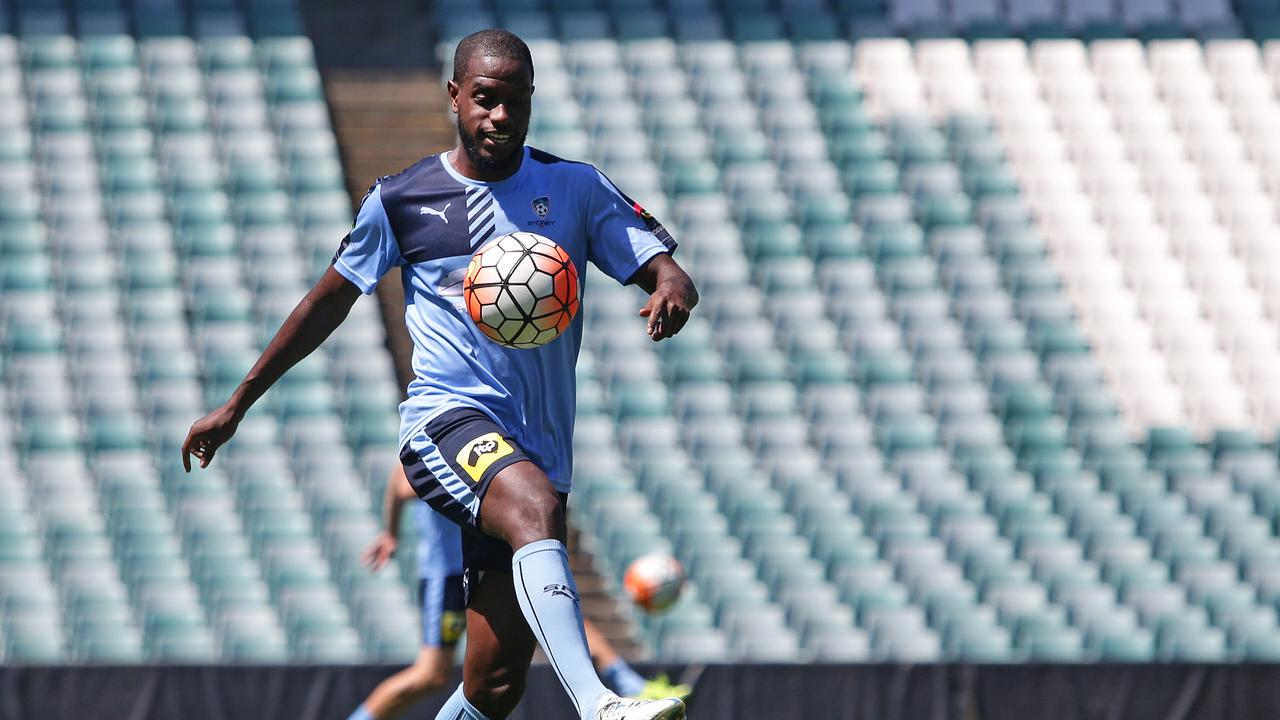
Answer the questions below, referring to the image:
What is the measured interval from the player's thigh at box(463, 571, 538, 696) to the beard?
3.40ft

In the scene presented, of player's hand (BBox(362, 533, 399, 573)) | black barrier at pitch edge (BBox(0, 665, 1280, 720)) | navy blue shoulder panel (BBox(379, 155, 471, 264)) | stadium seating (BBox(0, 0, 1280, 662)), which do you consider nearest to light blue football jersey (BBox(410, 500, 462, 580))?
player's hand (BBox(362, 533, 399, 573))

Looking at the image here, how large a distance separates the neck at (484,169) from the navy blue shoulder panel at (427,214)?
4 cm

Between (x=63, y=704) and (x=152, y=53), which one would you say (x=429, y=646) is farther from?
(x=152, y=53)

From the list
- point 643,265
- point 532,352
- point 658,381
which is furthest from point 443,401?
point 658,381

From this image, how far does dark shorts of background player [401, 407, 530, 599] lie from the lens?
14.0 ft

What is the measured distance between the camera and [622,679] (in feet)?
25.0

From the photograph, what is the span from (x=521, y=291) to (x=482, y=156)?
16.8 inches

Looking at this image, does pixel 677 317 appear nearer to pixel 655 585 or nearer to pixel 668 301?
pixel 668 301

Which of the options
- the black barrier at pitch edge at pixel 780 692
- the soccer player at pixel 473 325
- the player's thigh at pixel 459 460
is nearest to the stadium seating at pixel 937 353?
the black barrier at pitch edge at pixel 780 692

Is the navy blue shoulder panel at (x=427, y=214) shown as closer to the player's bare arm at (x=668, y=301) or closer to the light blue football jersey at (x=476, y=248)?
the light blue football jersey at (x=476, y=248)

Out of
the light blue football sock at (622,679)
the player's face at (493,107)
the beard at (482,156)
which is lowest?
the light blue football sock at (622,679)

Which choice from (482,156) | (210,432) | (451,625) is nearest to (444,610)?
(451,625)

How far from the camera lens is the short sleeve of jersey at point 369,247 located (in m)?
Answer: 4.55

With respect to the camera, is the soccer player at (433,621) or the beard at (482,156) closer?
the beard at (482,156)
